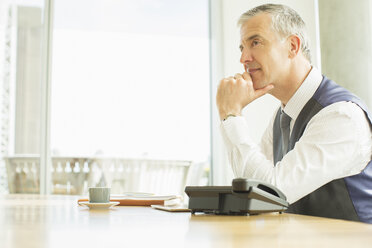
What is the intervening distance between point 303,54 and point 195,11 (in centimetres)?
264

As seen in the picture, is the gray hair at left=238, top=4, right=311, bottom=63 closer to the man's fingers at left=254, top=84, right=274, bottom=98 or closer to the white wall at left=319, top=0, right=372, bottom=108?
the man's fingers at left=254, top=84, right=274, bottom=98

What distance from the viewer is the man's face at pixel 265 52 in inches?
70.1

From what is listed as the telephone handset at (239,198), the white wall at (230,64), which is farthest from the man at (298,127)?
the white wall at (230,64)

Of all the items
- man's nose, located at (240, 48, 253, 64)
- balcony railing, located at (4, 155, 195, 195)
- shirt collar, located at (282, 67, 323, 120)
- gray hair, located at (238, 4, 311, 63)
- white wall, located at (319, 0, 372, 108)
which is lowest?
balcony railing, located at (4, 155, 195, 195)

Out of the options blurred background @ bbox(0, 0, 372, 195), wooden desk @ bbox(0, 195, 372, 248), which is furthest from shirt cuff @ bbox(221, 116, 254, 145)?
blurred background @ bbox(0, 0, 372, 195)

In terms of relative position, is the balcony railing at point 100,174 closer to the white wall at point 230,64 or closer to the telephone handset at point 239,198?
the white wall at point 230,64

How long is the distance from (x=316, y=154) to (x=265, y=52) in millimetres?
564

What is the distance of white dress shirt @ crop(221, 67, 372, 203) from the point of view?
1.34 meters

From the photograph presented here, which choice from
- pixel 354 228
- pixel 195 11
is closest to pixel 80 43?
pixel 195 11

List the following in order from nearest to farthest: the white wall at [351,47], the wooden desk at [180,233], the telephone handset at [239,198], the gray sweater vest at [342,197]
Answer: the wooden desk at [180,233] → the telephone handset at [239,198] → the gray sweater vest at [342,197] → the white wall at [351,47]

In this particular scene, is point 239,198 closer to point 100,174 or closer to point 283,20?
point 283,20

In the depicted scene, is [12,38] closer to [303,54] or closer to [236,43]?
[236,43]

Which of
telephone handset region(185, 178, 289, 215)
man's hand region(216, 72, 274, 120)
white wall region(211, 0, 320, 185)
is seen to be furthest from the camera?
white wall region(211, 0, 320, 185)

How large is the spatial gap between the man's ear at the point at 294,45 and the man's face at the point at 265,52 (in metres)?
0.02
